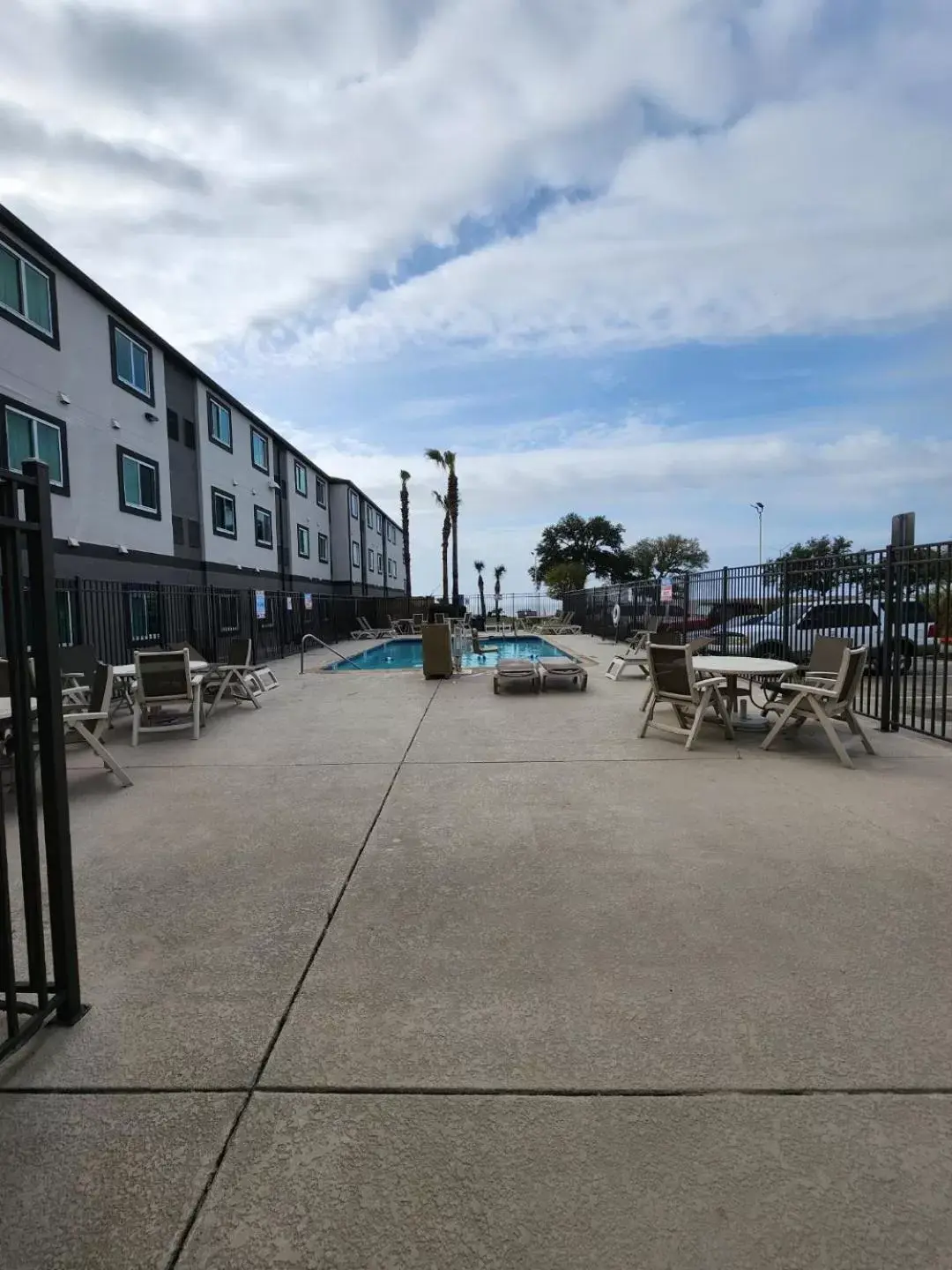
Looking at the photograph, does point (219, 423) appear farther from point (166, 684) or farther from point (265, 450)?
point (166, 684)

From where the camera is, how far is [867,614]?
8039 mm

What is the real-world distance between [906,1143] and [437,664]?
424 inches

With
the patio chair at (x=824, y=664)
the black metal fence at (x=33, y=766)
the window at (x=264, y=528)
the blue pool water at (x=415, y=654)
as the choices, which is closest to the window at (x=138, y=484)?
the blue pool water at (x=415, y=654)

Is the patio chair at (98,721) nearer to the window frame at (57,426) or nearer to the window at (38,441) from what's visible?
the window at (38,441)

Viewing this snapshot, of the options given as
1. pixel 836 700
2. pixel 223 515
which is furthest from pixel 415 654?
pixel 836 700

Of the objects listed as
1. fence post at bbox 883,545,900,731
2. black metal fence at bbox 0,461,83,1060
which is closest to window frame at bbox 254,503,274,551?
fence post at bbox 883,545,900,731

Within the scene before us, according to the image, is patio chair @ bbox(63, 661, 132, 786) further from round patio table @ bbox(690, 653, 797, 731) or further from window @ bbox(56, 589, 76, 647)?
window @ bbox(56, 589, 76, 647)

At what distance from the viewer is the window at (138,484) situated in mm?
16094

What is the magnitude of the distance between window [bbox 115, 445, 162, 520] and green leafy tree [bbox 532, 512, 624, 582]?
191 ft

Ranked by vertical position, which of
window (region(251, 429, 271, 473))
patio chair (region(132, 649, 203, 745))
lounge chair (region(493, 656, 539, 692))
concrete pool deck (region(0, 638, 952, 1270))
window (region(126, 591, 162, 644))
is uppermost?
window (region(251, 429, 271, 473))

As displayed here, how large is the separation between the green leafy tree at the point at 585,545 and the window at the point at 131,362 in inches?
2294

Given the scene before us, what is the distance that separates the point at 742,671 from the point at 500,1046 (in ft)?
17.0

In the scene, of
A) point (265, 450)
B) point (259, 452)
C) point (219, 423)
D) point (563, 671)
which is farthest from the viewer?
point (265, 450)

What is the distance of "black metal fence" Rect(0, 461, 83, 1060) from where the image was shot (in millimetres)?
2084
